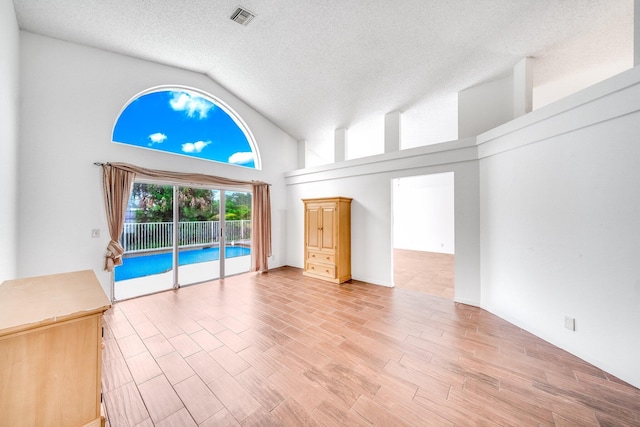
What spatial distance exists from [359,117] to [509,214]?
317 centimetres

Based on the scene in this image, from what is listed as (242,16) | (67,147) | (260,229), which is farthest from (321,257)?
(67,147)

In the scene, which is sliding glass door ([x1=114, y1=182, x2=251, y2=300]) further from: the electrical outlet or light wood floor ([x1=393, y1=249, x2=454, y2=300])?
the electrical outlet

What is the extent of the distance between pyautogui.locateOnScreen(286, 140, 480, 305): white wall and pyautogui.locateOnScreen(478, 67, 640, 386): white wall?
12.7 inches

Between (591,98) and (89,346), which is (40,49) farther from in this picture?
(591,98)

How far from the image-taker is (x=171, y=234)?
409cm

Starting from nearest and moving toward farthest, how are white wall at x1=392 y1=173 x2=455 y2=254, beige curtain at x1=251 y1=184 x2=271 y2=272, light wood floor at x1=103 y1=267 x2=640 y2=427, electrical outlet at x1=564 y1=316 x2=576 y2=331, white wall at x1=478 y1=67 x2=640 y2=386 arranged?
light wood floor at x1=103 y1=267 x2=640 y2=427 < white wall at x1=478 y1=67 x2=640 y2=386 < electrical outlet at x1=564 y1=316 x2=576 y2=331 < beige curtain at x1=251 y1=184 x2=271 y2=272 < white wall at x1=392 y1=173 x2=455 y2=254

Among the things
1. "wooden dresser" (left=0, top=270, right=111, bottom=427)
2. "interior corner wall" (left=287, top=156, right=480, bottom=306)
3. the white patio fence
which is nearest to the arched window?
the white patio fence

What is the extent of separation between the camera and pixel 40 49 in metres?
2.92

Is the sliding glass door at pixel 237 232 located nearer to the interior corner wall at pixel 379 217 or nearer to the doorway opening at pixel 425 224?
the interior corner wall at pixel 379 217

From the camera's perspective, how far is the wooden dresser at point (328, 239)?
15.0 feet

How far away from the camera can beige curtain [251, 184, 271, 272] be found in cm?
520

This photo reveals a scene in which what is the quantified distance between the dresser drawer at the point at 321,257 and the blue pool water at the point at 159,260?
5.43 feet

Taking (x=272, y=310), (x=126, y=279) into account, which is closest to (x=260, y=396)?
(x=272, y=310)

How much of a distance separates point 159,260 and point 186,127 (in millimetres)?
2612
